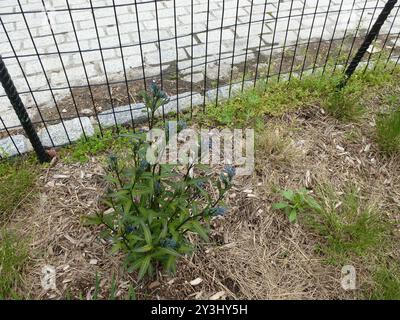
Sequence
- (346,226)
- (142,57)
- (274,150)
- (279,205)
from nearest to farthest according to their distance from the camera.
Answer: (346,226), (279,205), (142,57), (274,150)

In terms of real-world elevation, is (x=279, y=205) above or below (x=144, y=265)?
below

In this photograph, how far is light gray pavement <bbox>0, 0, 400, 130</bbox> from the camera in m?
3.36

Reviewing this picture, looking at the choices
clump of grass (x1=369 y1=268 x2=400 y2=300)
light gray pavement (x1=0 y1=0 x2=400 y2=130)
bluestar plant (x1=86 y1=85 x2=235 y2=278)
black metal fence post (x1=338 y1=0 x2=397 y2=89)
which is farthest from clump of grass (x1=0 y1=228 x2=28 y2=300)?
black metal fence post (x1=338 y1=0 x2=397 y2=89)

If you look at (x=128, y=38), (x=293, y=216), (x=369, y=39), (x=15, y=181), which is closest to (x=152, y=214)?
(x=293, y=216)

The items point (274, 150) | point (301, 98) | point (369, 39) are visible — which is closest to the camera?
point (274, 150)

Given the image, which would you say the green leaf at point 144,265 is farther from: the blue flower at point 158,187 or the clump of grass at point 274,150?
the clump of grass at point 274,150

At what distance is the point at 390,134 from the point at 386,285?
46.6 inches

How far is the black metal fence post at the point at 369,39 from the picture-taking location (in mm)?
2791

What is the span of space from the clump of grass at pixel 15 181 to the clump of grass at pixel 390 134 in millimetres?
2473

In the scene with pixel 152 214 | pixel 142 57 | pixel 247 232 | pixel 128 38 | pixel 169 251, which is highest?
pixel 142 57

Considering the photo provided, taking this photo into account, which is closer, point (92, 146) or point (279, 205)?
point (279, 205)

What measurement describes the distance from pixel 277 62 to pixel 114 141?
70.9 inches

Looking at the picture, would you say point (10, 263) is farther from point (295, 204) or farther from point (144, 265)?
point (295, 204)

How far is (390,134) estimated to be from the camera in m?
2.70
